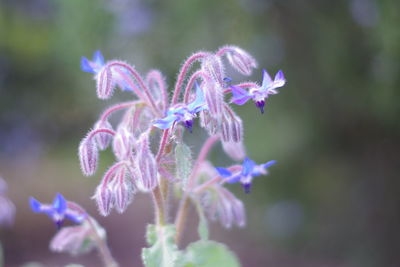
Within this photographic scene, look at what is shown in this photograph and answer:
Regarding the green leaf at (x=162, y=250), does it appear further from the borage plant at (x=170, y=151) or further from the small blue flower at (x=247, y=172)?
the small blue flower at (x=247, y=172)

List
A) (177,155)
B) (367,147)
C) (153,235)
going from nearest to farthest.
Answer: (177,155)
(153,235)
(367,147)

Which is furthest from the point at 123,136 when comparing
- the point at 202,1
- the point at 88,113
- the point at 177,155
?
the point at 88,113

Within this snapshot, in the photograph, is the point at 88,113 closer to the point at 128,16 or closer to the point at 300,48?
the point at 128,16

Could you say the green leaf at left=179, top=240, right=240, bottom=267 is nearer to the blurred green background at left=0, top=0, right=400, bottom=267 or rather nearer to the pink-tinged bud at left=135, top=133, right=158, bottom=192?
the pink-tinged bud at left=135, top=133, right=158, bottom=192

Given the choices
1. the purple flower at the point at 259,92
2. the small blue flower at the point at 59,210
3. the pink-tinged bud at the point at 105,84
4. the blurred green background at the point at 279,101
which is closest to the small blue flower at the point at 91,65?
the pink-tinged bud at the point at 105,84

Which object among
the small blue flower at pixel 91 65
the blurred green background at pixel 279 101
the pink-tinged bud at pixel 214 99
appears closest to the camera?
the pink-tinged bud at pixel 214 99

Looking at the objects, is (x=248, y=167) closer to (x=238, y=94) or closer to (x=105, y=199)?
(x=238, y=94)
